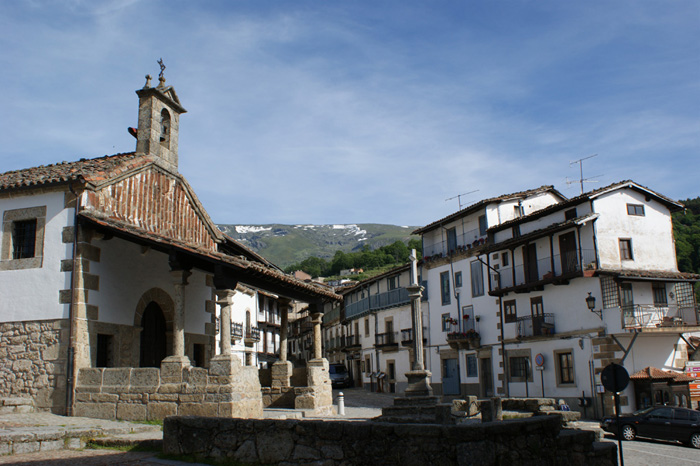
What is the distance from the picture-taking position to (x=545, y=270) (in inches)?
1089

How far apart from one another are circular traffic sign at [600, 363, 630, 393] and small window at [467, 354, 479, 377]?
2204cm

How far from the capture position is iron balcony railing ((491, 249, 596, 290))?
25.5 meters

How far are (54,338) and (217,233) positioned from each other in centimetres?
675

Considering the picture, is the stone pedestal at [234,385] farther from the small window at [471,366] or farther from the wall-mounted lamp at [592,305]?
the small window at [471,366]

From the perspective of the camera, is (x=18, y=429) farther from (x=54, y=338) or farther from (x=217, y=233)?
(x=217, y=233)

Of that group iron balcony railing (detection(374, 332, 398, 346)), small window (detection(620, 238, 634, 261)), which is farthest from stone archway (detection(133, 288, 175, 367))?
iron balcony railing (detection(374, 332, 398, 346))

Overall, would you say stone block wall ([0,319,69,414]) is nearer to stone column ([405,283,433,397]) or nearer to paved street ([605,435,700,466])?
stone column ([405,283,433,397])

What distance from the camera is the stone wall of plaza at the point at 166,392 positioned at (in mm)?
12242

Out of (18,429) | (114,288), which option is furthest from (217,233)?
(18,429)

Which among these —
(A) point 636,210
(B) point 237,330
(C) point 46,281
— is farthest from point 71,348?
(A) point 636,210

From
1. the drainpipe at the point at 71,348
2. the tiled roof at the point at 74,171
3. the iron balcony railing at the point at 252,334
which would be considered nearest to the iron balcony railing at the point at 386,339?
the iron balcony railing at the point at 252,334

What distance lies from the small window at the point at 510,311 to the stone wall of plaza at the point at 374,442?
A: 70.1ft

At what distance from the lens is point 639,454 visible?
1384 centimetres

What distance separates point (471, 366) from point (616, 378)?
22.8m
